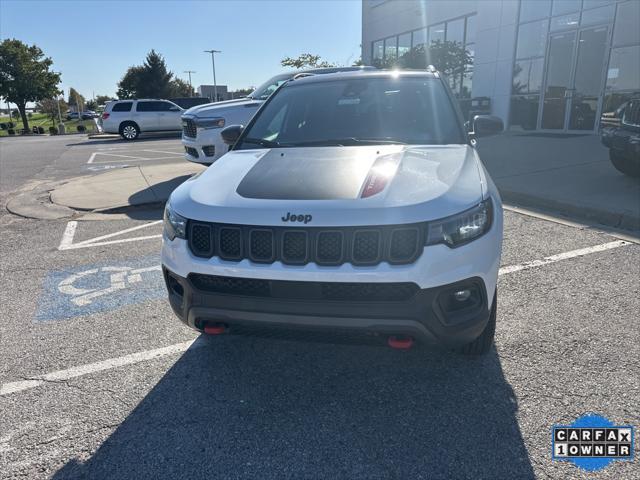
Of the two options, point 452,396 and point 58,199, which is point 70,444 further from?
point 58,199

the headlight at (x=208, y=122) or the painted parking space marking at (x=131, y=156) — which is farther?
the painted parking space marking at (x=131, y=156)

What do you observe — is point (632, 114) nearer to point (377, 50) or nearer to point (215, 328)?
point (215, 328)

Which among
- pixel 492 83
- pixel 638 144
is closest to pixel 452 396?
pixel 638 144

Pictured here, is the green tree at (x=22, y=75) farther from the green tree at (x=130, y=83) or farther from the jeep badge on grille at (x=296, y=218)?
the jeep badge on grille at (x=296, y=218)

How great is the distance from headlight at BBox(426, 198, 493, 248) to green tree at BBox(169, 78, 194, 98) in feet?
210

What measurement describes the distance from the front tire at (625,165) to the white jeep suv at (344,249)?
5.70 metres

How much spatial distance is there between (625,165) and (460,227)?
6530 millimetres

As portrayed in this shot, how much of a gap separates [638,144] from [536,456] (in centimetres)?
569

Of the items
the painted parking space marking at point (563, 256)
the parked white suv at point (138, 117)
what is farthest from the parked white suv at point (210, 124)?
the parked white suv at point (138, 117)

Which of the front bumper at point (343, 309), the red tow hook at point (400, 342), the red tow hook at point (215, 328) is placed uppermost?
the front bumper at point (343, 309)

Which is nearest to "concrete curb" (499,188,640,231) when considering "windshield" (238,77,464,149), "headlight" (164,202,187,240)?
"windshield" (238,77,464,149)

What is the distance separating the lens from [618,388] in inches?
96.5

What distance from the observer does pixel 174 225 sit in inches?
96.7

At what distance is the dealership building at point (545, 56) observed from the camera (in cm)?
1223
